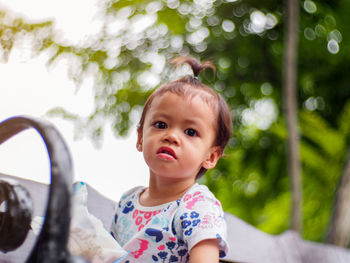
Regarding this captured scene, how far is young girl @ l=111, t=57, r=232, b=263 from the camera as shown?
801mm

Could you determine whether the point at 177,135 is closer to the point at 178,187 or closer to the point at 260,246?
the point at 178,187

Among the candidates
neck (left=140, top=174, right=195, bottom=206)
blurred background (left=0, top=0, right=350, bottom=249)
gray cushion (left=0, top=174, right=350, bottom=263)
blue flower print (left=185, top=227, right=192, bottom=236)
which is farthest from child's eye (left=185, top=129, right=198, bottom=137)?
blurred background (left=0, top=0, right=350, bottom=249)

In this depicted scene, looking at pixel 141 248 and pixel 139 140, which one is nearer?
pixel 141 248

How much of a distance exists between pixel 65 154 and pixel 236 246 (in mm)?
1028

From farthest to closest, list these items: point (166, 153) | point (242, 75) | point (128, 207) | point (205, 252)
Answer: point (242, 75) < point (128, 207) < point (166, 153) < point (205, 252)

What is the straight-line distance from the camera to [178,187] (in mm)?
924

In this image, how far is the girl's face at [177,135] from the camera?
0.86 meters

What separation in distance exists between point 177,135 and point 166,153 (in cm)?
4

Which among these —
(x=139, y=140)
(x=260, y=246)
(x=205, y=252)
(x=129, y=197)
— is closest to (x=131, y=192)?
(x=129, y=197)

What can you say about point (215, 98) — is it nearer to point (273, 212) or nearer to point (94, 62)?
point (94, 62)

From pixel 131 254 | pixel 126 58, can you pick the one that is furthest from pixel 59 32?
pixel 131 254

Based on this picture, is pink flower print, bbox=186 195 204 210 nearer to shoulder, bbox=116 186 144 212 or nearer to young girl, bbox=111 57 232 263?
young girl, bbox=111 57 232 263

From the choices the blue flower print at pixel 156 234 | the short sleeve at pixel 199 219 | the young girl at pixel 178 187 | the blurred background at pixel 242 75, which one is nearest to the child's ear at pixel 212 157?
the young girl at pixel 178 187

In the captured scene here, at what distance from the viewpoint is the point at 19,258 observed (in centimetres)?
81
